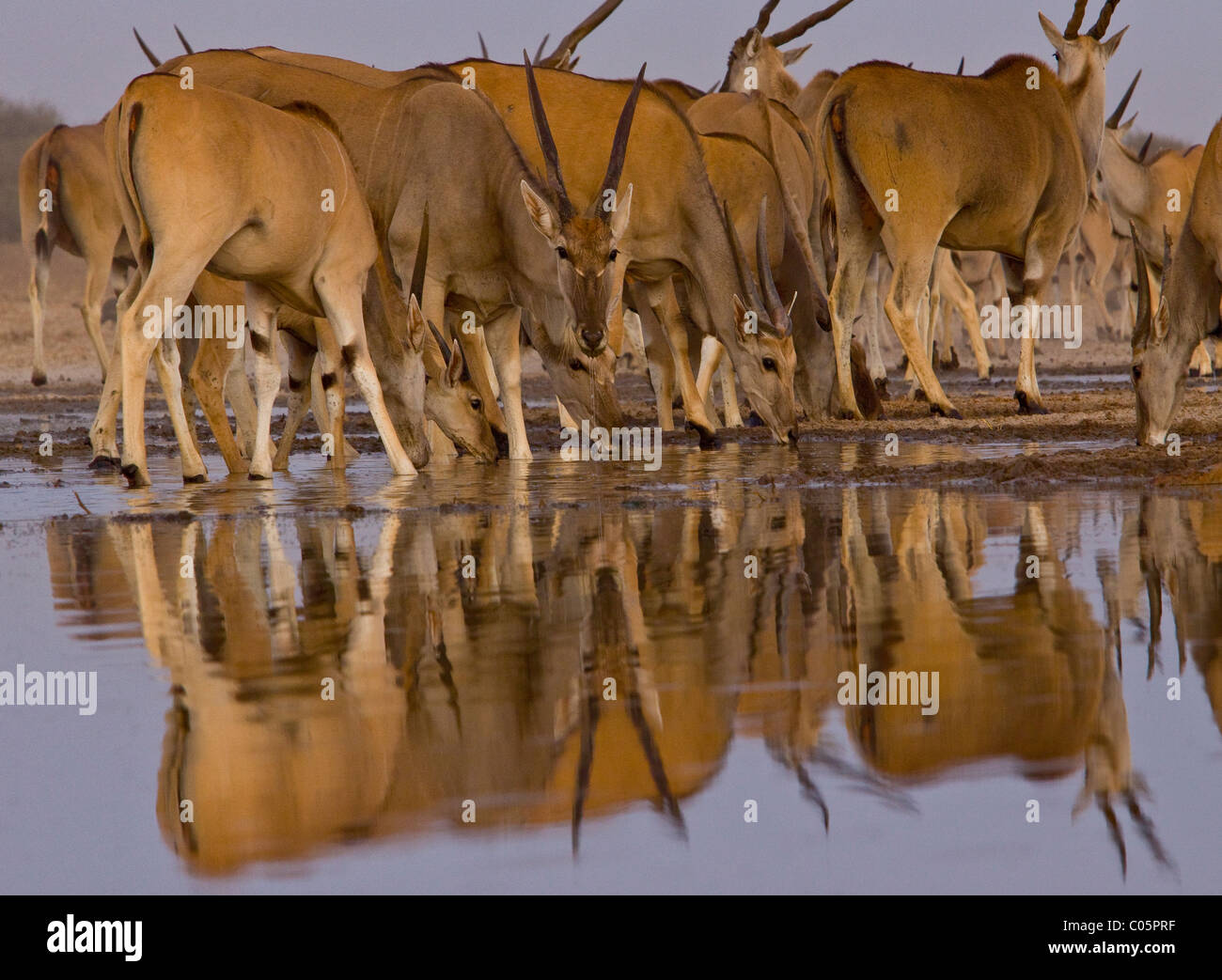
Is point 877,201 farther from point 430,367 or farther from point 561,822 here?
point 561,822

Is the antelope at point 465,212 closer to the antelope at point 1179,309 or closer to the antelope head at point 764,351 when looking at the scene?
the antelope head at point 764,351

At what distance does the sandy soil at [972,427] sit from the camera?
941cm

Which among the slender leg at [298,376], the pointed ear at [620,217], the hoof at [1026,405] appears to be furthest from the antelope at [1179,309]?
the slender leg at [298,376]

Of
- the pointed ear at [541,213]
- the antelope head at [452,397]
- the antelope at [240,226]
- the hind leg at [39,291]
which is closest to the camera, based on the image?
the antelope at [240,226]

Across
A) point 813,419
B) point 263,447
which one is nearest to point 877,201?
point 813,419

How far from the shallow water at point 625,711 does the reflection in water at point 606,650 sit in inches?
0.6

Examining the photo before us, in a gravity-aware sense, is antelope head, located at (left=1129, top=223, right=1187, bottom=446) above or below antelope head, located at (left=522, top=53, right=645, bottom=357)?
below

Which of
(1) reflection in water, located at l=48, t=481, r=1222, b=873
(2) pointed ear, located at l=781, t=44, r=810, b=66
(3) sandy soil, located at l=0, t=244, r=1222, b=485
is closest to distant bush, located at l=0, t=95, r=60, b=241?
(3) sandy soil, located at l=0, t=244, r=1222, b=485

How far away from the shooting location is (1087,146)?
50.8 ft
